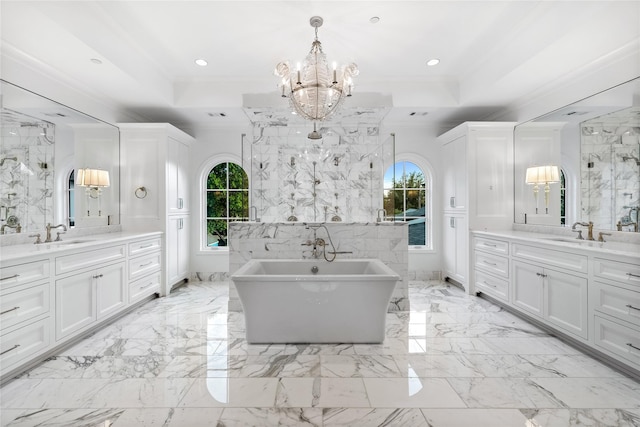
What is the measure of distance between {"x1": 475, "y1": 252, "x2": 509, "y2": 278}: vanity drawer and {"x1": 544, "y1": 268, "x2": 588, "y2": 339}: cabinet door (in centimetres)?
58

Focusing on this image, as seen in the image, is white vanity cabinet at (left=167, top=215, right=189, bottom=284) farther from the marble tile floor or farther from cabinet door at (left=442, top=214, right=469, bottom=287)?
cabinet door at (left=442, top=214, right=469, bottom=287)

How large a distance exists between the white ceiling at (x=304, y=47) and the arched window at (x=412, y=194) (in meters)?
1.10

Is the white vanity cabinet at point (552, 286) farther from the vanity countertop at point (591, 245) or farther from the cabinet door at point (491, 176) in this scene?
the cabinet door at point (491, 176)

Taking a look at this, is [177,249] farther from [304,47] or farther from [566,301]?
[566,301]

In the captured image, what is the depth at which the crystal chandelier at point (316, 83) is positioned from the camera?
2.59 m

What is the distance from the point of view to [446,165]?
4.71 meters

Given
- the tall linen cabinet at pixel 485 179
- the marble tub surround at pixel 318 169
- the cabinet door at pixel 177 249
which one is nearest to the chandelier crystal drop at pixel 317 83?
the marble tub surround at pixel 318 169

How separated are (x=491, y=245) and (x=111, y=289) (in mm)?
4261

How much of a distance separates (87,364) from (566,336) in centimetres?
389

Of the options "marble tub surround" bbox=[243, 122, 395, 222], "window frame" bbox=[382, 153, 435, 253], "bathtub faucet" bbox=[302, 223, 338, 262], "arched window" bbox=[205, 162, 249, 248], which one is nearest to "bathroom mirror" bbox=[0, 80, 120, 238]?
"arched window" bbox=[205, 162, 249, 248]

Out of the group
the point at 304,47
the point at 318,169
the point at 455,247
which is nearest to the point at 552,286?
the point at 455,247

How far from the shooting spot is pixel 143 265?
356cm

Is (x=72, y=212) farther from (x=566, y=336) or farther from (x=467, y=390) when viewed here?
(x=566, y=336)

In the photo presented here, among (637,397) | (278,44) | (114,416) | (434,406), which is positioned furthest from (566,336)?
(278,44)
